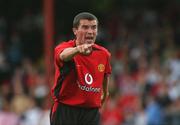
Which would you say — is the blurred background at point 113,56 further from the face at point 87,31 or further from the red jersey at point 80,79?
the face at point 87,31

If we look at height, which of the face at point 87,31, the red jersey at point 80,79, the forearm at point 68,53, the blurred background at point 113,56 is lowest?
the blurred background at point 113,56

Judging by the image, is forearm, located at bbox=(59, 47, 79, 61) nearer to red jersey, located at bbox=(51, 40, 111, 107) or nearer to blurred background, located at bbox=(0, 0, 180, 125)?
red jersey, located at bbox=(51, 40, 111, 107)

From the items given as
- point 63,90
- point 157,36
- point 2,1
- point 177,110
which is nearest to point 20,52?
point 2,1

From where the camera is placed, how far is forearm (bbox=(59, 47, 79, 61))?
8.45m

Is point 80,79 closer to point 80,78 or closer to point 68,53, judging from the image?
point 80,78

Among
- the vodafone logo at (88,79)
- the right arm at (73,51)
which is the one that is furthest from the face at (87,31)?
the vodafone logo at (88,79)

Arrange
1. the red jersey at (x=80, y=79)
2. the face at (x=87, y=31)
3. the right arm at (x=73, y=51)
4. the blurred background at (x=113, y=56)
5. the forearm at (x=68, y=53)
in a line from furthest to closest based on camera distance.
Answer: the blurred background at (x=113, y=56)
the red jersey at (x=80, y=79)
the face at (x=87, y=31)
the forearm at (x=68, y=53)
the right arm at (x=73, y=51)

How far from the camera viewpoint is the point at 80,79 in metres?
9.04

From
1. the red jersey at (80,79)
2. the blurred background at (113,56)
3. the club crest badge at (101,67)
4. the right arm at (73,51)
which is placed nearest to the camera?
the right arm at (73,51)

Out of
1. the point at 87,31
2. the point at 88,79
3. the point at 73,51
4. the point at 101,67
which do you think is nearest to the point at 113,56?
the point at 101,67

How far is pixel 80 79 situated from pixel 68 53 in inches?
21.5

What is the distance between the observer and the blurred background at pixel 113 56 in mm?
16078

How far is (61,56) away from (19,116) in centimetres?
779

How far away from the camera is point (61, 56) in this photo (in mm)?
8742
